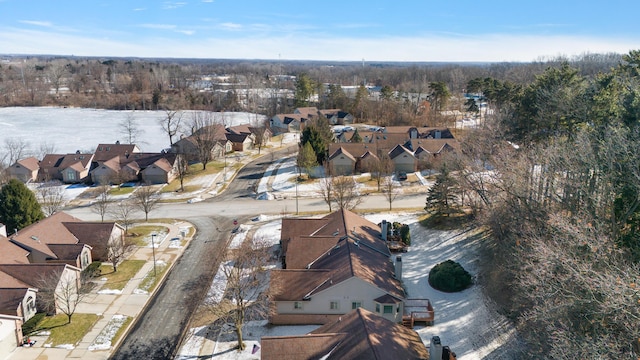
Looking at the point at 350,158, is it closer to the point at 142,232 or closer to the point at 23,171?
the point at 142,232

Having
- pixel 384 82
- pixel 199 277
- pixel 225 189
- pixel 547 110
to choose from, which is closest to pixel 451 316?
pixel 199 277

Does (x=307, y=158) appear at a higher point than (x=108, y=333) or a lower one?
higher

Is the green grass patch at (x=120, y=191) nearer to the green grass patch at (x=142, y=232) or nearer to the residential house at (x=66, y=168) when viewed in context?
the residential house at (x=66, y=168)

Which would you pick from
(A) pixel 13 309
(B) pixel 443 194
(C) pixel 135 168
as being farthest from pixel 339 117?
(A) pixel 13 309

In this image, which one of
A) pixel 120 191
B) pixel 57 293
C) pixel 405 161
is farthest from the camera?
pixel 405 161

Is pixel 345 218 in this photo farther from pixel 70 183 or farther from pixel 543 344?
pixel 70 183

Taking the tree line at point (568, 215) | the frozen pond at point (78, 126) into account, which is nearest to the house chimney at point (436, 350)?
the tree line at point (568, 215)
